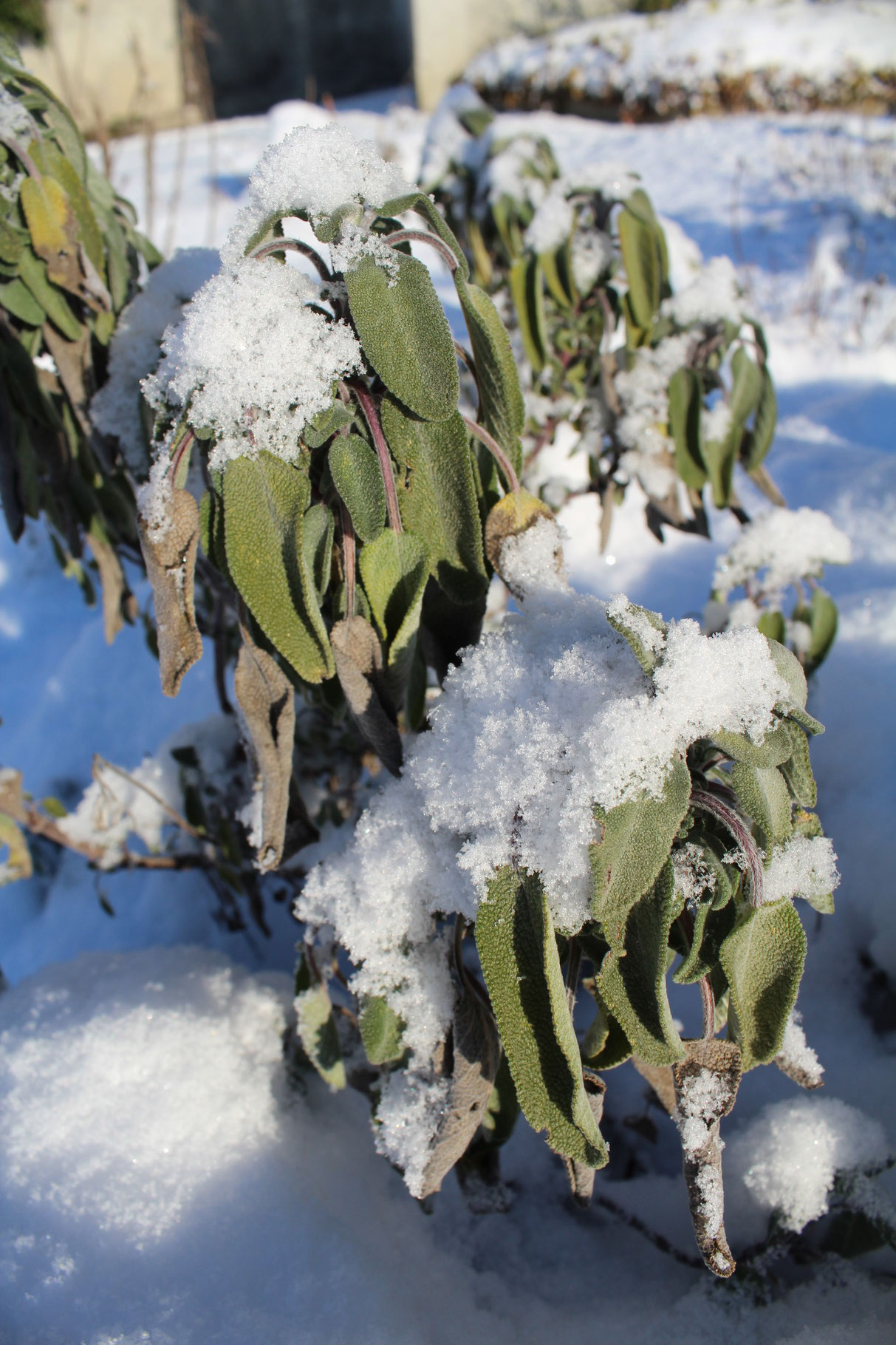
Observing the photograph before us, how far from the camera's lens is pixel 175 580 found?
613 millimetres

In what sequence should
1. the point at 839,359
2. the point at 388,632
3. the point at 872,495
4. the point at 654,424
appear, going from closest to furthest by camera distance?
the point at 388,632 → the point at 654,424 → the point at 872,495 → the point at 839,359

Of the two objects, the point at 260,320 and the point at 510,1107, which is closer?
the point at 260,320

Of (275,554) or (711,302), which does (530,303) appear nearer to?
(711,302)

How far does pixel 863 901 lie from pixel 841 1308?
0.46 meters

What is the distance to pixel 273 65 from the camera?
1021cm

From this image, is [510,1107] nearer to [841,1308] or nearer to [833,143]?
[841,1308]

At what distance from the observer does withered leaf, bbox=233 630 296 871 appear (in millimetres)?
675

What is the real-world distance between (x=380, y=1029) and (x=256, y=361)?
53 centimetres

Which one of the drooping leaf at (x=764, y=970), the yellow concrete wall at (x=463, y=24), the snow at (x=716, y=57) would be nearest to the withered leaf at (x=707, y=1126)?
the drooping leaf at (x=764, y=970)

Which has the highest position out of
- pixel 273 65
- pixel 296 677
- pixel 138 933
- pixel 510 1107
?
pixel 273 65

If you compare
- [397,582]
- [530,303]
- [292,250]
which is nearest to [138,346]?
[292,250]

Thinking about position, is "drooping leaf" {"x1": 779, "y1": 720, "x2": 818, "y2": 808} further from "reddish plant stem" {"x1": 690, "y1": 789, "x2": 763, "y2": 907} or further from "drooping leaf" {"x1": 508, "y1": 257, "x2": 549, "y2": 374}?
"drooping leaf" {"x1": 508, "y1": 257, "x2": 549, "y2": 374}

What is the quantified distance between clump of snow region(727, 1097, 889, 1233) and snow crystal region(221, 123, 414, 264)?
0.90 metres

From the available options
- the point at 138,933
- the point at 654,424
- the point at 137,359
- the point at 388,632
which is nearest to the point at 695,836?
the point at 388,632
